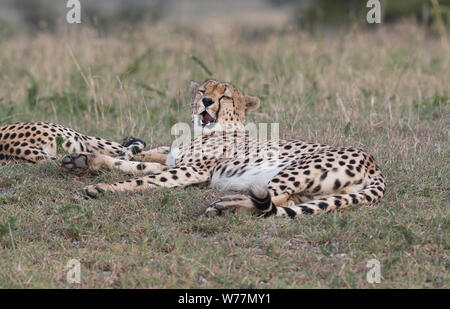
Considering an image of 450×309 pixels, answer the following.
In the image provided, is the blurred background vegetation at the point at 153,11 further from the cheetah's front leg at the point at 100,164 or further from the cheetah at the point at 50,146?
the cheetah's front leg at the point at 100,164

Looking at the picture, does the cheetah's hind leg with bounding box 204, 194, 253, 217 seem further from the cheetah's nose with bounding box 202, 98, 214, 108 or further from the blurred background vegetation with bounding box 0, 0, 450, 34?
the blurred background vegetation with bounding box 0, 0, 450, 34

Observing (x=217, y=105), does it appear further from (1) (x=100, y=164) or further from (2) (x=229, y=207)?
(2) (x=229, y=207)

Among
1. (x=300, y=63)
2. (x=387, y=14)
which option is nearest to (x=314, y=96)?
(x=300, y=63)

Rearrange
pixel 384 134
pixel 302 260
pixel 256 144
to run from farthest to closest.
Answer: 1. pixel 384 134
2. pixel 256 144
3. pixel 302 260

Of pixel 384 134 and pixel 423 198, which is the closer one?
pixel 423 198

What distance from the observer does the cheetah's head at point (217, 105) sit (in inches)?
208

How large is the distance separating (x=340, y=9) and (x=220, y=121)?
15385 millimetres

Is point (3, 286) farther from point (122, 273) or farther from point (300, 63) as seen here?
point (300, 63)

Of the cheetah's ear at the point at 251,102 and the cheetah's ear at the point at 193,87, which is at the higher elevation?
the cheetah's ear at the point at 193,87

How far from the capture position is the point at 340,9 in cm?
1995

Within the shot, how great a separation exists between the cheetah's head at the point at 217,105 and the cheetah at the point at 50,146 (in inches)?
18.2

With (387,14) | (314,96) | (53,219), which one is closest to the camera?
(53,219)

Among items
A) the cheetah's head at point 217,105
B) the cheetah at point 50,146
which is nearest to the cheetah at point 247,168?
the cheetah's head at point 217,105

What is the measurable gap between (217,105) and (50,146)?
1.27 m
